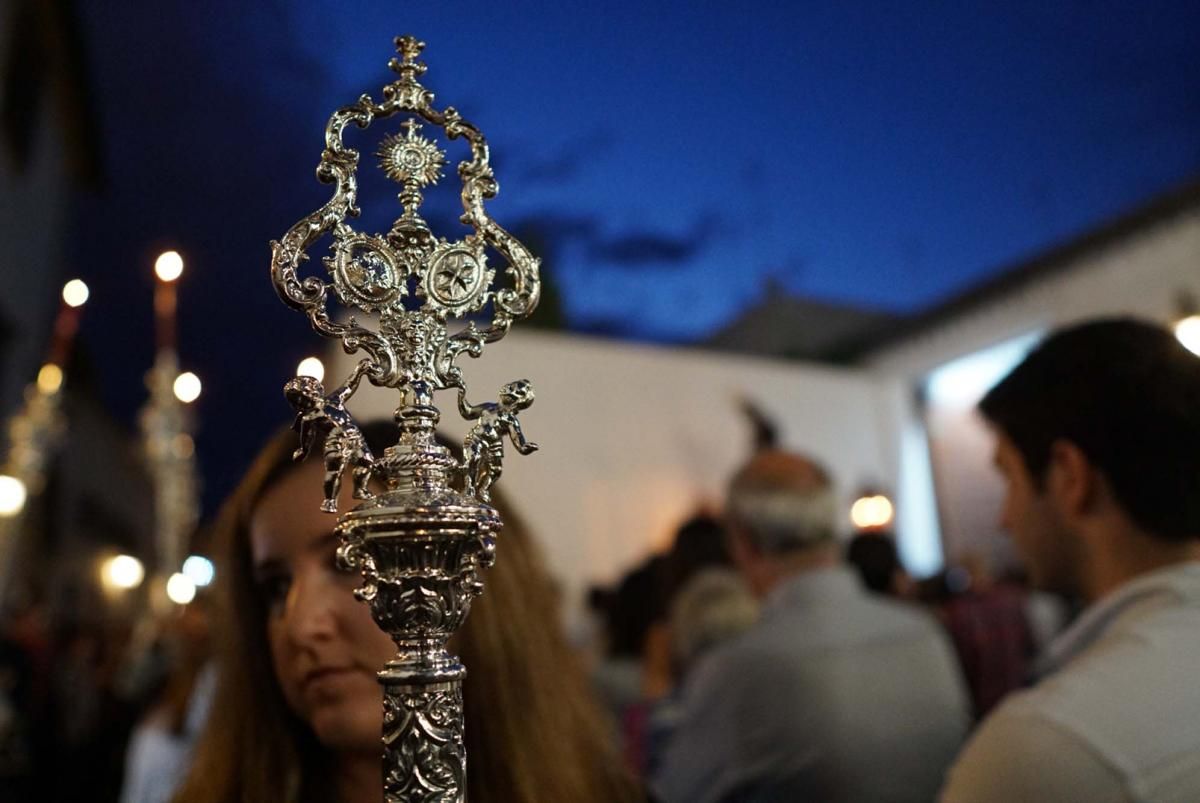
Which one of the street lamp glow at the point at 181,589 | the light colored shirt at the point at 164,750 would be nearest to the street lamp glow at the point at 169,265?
the light colored shirt at the point at 164,750

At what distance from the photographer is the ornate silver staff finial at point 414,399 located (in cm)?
65

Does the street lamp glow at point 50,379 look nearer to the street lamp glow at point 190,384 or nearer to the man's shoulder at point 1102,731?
the street lamp glow at point 190,384

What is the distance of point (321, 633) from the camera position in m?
0.99

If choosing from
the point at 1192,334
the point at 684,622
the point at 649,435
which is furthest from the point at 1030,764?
the point at 649,435

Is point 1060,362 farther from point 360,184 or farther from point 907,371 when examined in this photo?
point 907,371

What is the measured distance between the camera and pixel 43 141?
33.3 ft

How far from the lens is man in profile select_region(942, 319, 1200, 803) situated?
1246 millimetres

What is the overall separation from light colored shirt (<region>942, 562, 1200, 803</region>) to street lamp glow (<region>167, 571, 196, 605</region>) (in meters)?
3.18

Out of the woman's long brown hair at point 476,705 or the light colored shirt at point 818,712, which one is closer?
the woman's long brown hair at point 476,705

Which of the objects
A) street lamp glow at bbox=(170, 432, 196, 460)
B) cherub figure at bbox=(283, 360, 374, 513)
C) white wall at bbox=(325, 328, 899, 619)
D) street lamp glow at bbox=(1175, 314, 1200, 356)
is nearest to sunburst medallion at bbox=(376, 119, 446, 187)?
cherub figure at bbox=(283, 360, 374, 513)

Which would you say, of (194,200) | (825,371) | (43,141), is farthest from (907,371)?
(43,141)

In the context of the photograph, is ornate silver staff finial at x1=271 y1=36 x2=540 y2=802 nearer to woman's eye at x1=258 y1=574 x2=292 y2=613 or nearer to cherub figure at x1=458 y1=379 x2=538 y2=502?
cherub figure at x1=458 y1=379 x2=538 y2=502

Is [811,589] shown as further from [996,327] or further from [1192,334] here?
[996,327]

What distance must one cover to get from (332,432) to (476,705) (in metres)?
0.66
